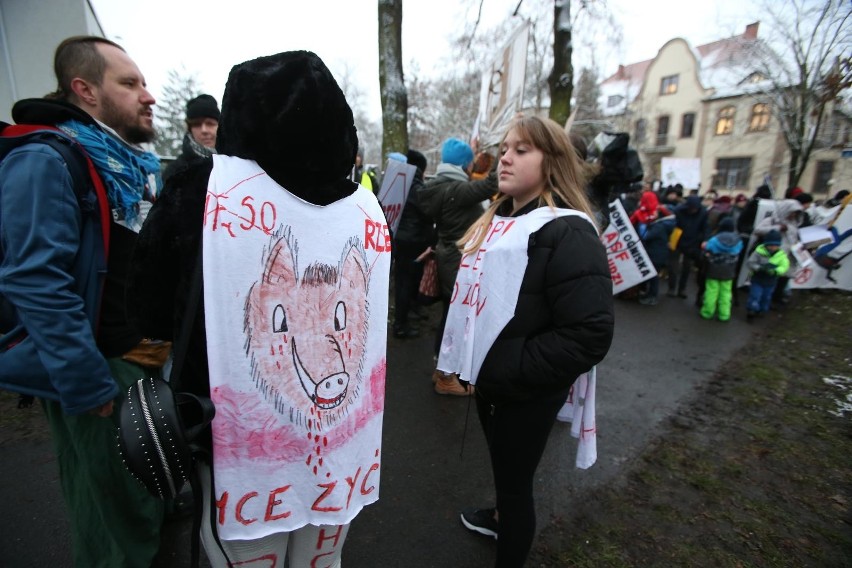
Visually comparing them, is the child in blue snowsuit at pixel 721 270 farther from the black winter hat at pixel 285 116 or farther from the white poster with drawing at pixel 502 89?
the black winter hat at pixel 285 116

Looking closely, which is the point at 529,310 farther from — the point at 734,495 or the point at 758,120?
the point at 758,120

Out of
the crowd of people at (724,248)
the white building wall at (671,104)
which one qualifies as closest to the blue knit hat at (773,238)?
the crowd of people at (724,248)

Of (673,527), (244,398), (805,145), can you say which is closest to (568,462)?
(673,527)

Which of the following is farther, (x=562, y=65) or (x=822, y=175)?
(x=822, y=175)

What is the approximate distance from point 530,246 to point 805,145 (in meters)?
19.9

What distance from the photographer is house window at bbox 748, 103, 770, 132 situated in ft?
86.8

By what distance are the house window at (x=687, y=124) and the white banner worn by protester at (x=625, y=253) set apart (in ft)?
114

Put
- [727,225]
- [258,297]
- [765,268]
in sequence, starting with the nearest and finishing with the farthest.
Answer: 1. [258,297]
2. [765,268]
3. [727,225]

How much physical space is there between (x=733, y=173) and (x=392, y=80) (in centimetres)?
3222

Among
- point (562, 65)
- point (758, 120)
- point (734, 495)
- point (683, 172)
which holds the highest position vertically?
point (758, 120)

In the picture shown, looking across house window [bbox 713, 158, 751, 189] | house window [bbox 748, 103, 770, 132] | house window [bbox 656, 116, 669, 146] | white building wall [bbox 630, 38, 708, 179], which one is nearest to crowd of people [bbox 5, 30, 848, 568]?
house window [bbox 748, 103, 770, 132]

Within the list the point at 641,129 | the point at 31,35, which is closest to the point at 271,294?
the point at 31,35

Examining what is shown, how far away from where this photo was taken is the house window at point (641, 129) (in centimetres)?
3294

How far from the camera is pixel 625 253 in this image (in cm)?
443
